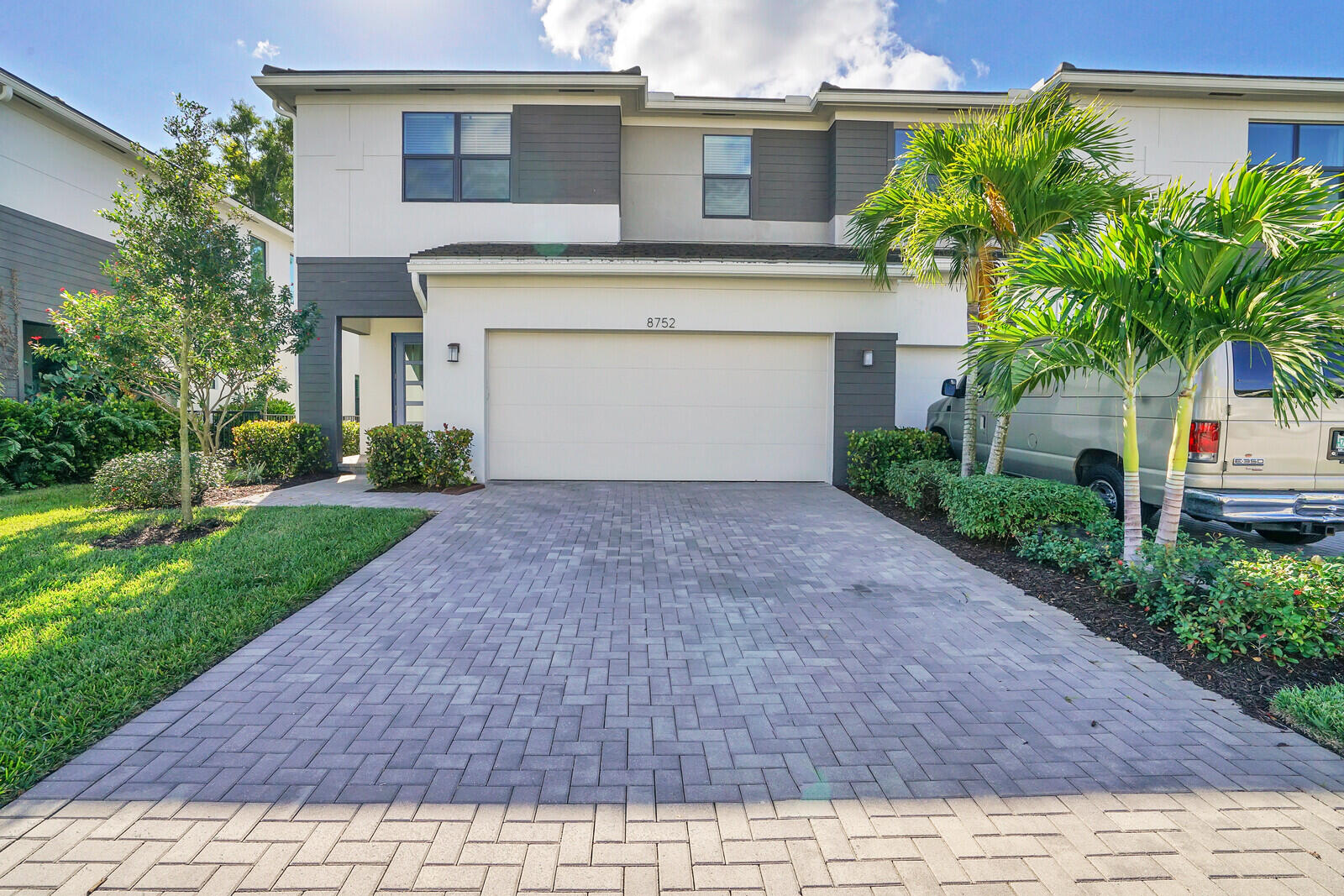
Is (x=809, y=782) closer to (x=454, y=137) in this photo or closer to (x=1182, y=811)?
→ (x=1182, y=811)

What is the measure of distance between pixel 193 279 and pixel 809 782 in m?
7.35

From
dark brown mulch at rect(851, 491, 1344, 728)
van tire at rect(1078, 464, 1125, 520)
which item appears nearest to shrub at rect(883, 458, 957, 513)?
dark brown mulch at rect(851, 491, 1344, 728)

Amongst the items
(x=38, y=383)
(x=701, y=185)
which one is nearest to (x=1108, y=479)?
(x=701, y=185)

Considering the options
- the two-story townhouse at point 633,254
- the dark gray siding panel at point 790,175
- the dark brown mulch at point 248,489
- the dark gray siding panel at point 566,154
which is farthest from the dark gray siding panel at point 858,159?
the dark brown mulch at point 248,489

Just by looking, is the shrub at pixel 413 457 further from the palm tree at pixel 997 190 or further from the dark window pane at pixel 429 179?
the palm tree at pixel 997 190

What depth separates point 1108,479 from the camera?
22.9 ft

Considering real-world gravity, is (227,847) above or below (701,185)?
below

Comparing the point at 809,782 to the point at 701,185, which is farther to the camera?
the point at 701,185

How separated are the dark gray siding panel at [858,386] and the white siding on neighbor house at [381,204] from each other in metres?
4.85

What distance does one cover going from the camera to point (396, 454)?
970 cm

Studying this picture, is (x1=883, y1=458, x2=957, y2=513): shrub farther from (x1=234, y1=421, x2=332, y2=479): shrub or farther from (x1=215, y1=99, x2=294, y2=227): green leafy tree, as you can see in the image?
(x1=215, y1=99, x2=294, y2=227): green leafy tree

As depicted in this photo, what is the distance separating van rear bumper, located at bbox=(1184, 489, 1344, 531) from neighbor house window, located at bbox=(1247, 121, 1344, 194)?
1032 centimetres

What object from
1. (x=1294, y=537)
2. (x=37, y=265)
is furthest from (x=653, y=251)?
(x=37, y=265)

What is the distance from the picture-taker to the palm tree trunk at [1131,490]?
16.4 ft
